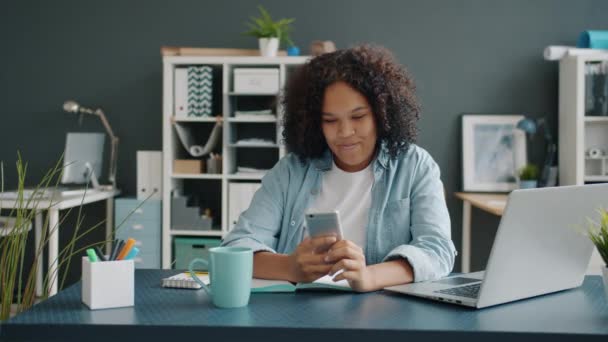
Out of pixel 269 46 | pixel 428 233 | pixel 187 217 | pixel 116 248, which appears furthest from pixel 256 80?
pixel 116 248

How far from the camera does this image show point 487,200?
3467mm

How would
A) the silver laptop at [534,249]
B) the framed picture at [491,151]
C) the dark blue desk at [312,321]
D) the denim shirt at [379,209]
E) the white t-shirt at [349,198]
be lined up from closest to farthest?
the dark blue desk at [312,321] → the silver laptop at [534,249] → the denim shirt at [379,209] → the white t-shirt at [349,198] → the framed picture at [491,151]

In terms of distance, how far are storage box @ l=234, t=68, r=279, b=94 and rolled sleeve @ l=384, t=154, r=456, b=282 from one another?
194 centimetres

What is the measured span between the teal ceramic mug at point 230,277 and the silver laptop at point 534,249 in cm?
32

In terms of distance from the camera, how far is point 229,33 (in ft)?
13.0

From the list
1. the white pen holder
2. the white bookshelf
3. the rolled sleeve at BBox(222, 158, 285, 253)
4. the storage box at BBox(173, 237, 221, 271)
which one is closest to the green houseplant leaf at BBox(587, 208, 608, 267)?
the rolled sleeve at BBox(222, 158, 285, 253)

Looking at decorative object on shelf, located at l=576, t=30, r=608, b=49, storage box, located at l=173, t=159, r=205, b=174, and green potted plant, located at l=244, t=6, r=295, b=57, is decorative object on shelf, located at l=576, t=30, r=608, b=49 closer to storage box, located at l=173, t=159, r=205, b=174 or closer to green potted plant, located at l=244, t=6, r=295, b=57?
green potted plant, located at l=244, t=6, r=295, b=57

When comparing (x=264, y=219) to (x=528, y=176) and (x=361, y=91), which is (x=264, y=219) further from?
A: (x=528, y=176)

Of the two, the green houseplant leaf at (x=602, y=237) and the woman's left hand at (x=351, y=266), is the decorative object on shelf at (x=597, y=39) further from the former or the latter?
the woman's left hand at (x=351, y=266)

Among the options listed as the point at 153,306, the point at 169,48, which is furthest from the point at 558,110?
the point at 153,306

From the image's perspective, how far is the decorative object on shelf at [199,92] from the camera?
3639 mm

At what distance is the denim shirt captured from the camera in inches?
62.4

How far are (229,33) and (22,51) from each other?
1.31 meters

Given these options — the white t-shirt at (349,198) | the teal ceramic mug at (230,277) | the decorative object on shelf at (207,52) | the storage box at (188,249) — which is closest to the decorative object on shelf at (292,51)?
the decorative object on shelf at (207,52)
